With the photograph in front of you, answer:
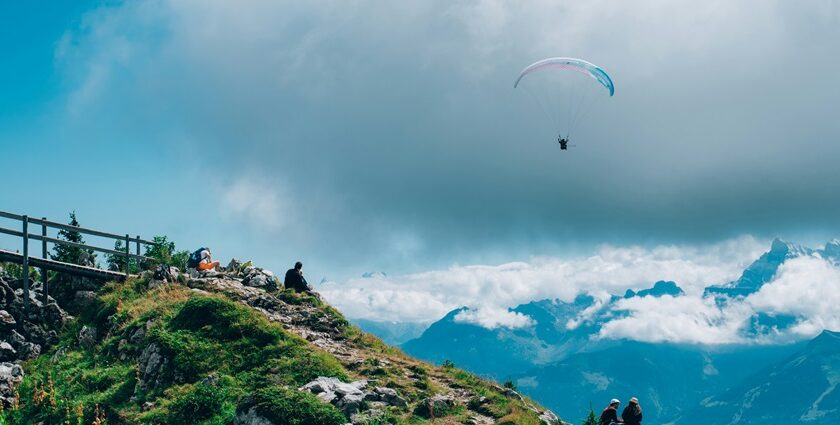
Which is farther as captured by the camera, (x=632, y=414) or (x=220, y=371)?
(x=220, y=371)

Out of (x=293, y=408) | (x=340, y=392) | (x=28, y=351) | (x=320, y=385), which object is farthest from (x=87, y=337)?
(x=293, y=408)

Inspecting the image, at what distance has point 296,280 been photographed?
132ft

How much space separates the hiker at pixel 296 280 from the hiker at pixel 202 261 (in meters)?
4.11

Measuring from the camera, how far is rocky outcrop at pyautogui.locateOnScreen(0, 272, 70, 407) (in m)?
34.9

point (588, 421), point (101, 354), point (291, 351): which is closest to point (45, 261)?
point (101, 354)

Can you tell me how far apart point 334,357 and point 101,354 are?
1015cm

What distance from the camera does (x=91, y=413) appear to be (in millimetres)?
28516

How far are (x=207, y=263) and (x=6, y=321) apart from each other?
959 centimetres

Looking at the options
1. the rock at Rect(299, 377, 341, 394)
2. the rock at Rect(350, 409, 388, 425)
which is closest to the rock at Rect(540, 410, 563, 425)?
the rock at Rect(350, 409, 388, 425)

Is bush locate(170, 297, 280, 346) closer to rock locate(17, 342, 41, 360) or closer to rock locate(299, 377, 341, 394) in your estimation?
rock locate(299, 377, 341, 394)

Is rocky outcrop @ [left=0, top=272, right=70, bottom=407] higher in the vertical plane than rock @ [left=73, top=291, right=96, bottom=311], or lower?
lower

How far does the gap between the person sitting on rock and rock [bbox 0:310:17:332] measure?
878cm

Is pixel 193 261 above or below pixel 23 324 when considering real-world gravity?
above

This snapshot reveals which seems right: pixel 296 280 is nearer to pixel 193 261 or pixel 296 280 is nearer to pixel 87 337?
pixel 193 261
